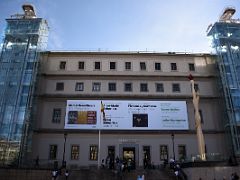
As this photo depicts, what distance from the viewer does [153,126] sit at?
3266 cm

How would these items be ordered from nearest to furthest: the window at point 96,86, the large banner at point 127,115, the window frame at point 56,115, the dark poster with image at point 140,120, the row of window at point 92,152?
the row of window at point 92,152, the large banner at point 127,115, the dark poster with image at point 140,120, the window frame at point 56,115, the window at point 96,86

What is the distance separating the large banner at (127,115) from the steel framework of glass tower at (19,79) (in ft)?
17.7

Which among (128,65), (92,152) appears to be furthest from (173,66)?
(92,152)

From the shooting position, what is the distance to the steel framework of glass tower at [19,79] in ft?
97.6

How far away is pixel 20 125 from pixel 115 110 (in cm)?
1187

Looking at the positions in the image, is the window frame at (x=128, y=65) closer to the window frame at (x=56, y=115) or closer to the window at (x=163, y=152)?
the window frame at (x=56, y=115)

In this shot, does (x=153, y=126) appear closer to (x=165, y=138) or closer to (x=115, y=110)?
(x=165, y=138)

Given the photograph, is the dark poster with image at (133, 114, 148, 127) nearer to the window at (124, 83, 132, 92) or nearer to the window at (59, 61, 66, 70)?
the window at (124, 83, 132, 92)

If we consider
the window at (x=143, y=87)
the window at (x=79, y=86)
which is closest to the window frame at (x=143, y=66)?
the window at (x=143, y=87)

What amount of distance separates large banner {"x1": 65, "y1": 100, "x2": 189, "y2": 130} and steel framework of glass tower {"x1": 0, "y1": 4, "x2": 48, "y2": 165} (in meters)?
5.40

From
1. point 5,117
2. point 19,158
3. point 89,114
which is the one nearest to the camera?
point 19,158

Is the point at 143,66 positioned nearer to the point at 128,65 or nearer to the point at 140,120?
the point at 128,65

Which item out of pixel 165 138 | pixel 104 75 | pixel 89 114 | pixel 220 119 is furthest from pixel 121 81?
pixel 220 119

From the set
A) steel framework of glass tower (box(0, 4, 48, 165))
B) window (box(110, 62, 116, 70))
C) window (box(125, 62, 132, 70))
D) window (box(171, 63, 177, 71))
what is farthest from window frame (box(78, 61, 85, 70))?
window (box(171, 63, 177, 71))
